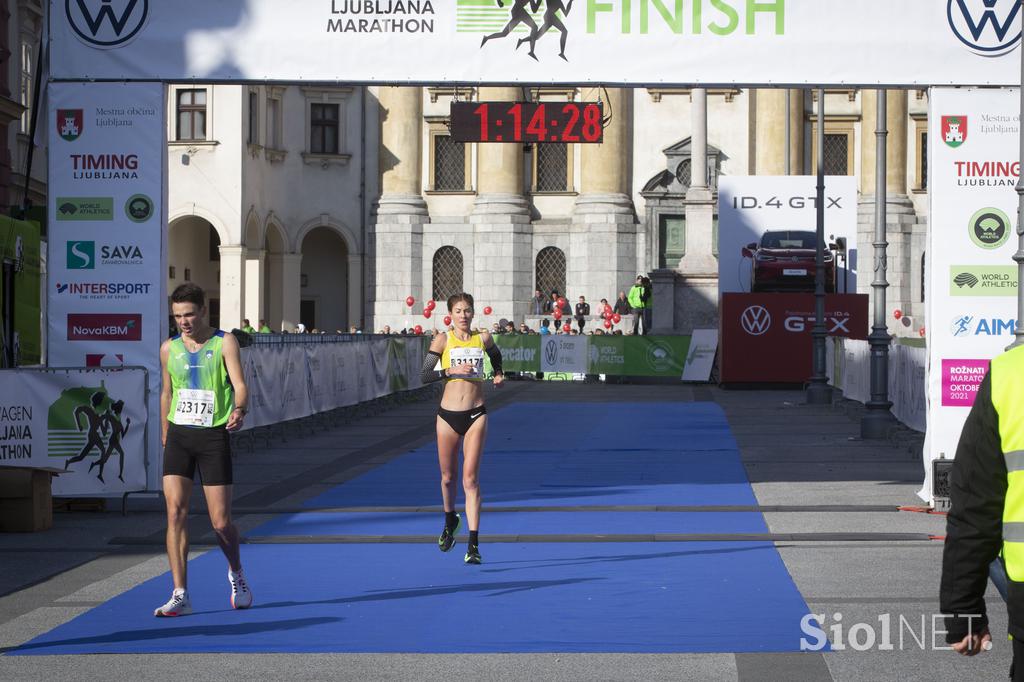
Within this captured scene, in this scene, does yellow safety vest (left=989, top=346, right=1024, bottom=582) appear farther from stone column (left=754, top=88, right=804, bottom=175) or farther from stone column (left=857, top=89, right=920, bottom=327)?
stone column (left=857, top=89, right=920, bottom=327)

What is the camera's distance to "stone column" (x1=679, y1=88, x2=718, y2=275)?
5038 cm

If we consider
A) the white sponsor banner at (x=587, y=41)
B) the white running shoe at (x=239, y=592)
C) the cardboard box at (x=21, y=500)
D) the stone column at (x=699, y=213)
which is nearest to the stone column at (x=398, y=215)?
the stone column at (x=699, y=213)

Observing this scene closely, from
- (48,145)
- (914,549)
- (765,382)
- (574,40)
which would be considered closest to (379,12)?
(574,40)

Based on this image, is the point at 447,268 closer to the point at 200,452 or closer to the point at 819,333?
the point at 819,333

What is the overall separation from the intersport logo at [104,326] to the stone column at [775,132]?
45577mm

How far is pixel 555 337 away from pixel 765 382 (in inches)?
336

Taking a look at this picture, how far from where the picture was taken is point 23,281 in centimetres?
2181

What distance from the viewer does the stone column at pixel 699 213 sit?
1983 inches

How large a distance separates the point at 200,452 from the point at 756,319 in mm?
33599

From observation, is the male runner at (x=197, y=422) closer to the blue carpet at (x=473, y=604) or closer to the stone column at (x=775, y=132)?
the blue carpet at (x=473, y=604)

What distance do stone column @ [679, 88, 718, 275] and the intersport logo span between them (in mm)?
35737

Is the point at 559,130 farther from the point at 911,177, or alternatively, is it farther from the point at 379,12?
the point at 911,177

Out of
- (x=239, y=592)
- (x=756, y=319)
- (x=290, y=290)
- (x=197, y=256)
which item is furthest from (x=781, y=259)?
(x=239, y=592)

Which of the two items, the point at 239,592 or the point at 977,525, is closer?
the point at 977,525
